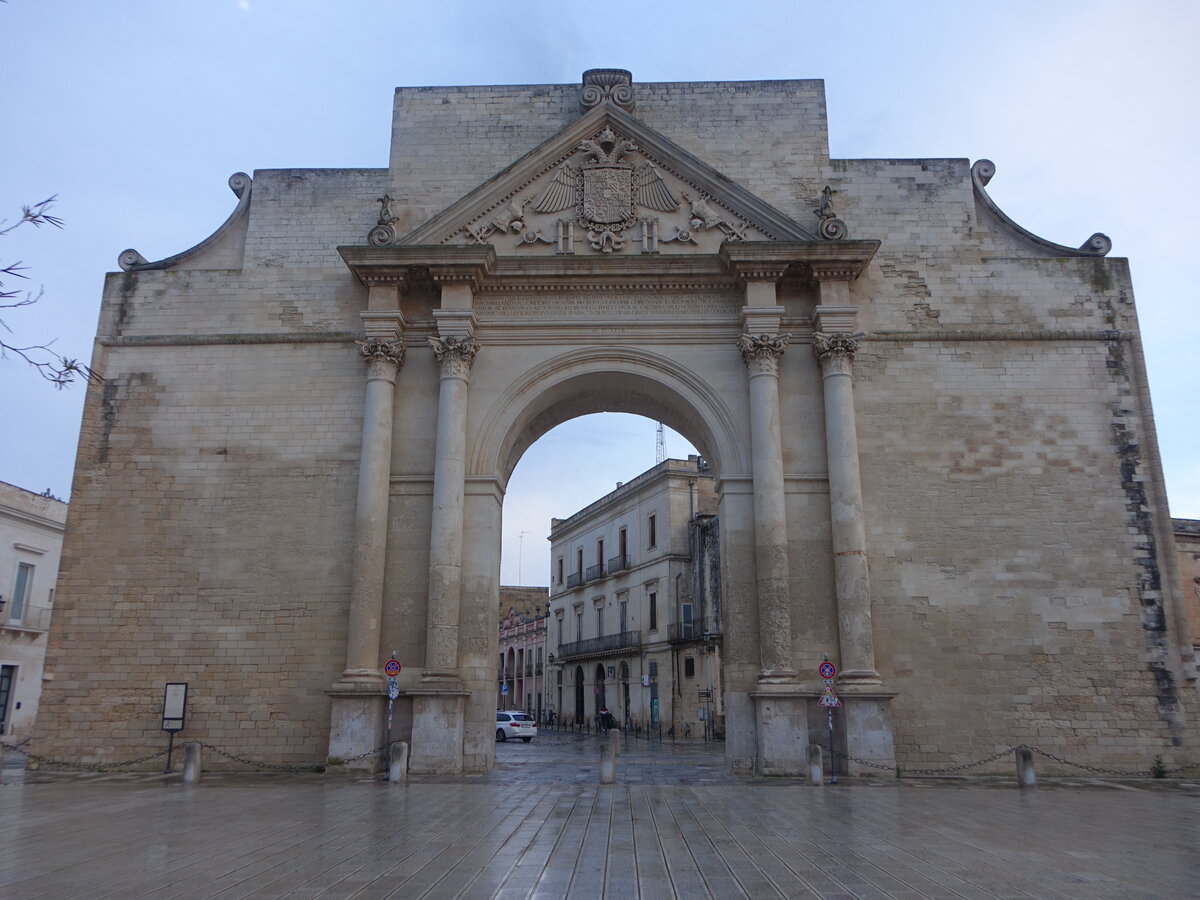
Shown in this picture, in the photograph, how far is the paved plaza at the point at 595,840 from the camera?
6.31 m

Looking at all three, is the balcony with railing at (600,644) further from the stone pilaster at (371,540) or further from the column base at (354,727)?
the column base at (354,727)

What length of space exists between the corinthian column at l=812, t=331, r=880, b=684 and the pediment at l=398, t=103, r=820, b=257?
252cm

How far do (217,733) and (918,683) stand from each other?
12.2 m

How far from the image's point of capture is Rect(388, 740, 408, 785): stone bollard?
13789 mm

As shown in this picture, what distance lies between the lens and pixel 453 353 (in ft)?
55.3

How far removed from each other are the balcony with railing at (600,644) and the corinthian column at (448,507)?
25.1 metres

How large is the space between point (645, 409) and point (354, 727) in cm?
857

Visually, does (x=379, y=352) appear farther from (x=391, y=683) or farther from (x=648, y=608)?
(x=648, y=608)

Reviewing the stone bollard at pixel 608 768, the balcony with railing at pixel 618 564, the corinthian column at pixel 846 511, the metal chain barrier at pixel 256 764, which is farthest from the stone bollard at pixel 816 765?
the balcony with railing at pixel 618 564

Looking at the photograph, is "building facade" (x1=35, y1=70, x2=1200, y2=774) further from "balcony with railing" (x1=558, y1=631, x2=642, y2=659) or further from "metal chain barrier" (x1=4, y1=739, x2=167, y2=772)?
"balcony with railing" (x1=558, y1=631, x2=642, y2=659)

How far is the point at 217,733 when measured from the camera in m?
15.8

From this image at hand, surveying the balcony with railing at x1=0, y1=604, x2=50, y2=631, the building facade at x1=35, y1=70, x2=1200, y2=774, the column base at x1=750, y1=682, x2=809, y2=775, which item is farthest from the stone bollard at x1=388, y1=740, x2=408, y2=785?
the balcony with railing at x1=0, y1=604, x2=50, y2=631

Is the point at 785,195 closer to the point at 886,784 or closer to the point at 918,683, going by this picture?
the point at 918,683

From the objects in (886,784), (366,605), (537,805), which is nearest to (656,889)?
(537,805)
